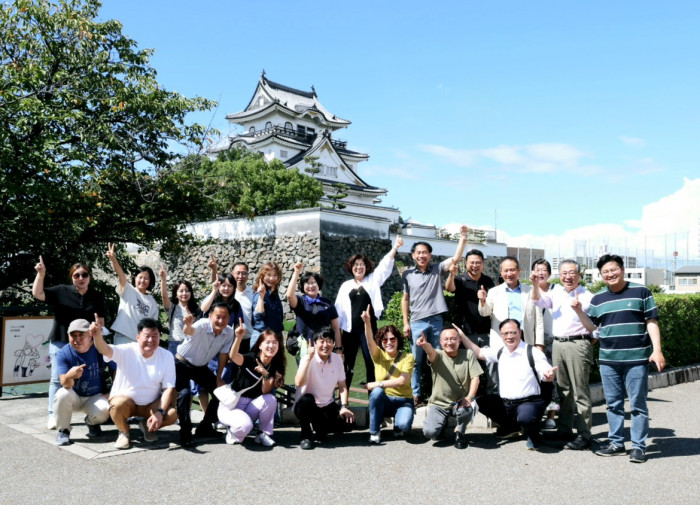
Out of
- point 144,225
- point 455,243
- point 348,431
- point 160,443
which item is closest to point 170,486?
point 160,443

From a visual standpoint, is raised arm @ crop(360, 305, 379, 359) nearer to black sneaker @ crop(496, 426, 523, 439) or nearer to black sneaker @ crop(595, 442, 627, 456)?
black sneaker @ crop(496, 426, 523, 439)

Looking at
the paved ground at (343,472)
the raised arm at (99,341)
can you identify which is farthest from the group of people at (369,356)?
the paved ground at (343,472)

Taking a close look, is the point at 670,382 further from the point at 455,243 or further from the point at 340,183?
the point at 340,183

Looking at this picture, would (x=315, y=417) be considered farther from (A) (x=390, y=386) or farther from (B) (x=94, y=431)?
(B) (x=94, y=431)

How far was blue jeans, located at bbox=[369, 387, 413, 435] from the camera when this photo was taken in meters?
5.23

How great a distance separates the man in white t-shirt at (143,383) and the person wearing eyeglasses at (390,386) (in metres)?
1.82

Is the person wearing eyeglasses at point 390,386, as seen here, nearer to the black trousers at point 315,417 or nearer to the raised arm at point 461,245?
the black trousers at point 315,417

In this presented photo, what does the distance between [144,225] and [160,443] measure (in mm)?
5897

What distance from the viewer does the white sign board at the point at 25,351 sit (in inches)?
287

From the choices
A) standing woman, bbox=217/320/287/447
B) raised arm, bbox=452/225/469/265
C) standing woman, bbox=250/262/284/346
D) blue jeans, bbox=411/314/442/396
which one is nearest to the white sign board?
standing woman, bbox=250/262/284/346

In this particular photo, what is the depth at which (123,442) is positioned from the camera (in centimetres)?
488

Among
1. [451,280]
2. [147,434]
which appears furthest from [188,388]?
[451,280]

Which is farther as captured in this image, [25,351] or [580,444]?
[25,351]

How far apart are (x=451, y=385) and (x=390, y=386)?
0.58 metres
